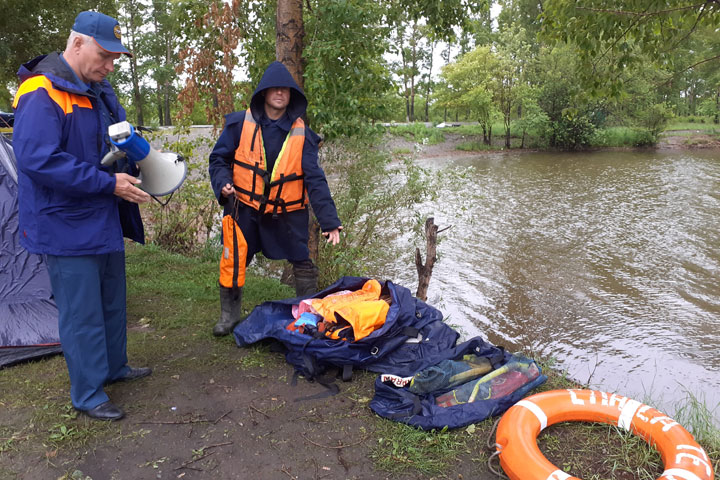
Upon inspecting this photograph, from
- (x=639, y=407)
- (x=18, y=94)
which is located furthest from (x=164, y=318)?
(x=639, y=407)

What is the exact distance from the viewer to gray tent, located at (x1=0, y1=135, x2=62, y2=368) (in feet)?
12.9

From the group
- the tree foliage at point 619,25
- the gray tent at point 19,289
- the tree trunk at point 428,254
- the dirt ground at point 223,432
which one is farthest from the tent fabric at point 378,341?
the tree foliage at point 619,25

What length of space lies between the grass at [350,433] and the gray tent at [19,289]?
214 millimetres

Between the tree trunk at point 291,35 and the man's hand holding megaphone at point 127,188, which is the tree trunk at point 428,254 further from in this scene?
the man's hand holding megaphone at point 127,188

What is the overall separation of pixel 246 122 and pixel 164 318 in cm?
197

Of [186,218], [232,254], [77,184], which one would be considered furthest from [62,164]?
[186,218]

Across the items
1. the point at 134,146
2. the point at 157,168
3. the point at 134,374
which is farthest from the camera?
the point at 134,374

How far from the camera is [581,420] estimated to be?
314 cm

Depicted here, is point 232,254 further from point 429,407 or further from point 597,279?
point 597,279

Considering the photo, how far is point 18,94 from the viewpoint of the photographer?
9.05 ft

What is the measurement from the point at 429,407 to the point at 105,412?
193cm

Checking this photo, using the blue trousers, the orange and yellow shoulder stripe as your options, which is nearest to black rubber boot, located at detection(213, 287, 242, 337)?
the blue trousers

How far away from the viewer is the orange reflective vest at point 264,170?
12.8 ft

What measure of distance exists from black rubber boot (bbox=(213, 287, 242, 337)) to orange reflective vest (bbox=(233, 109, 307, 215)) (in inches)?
31.3
